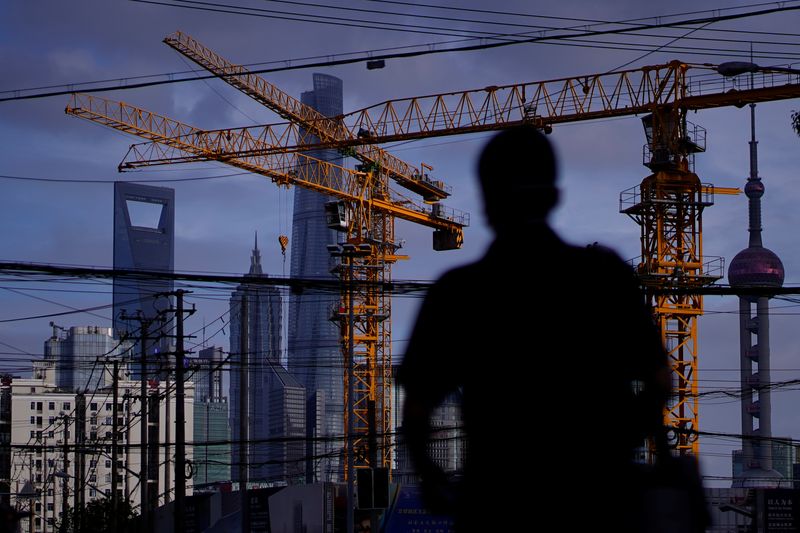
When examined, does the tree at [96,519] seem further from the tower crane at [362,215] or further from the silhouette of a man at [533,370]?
the silhouette of a man at [533,370]

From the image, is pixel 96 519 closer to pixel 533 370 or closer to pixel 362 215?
pixel 362 215

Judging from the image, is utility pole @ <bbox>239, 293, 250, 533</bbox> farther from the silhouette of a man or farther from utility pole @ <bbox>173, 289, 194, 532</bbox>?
the silhouette of a man

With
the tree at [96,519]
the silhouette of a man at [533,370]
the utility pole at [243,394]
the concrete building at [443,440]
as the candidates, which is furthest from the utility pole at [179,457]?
the silhouette of a man at [533,370]

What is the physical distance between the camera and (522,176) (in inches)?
150

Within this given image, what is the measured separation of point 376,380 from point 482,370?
84.6 metres

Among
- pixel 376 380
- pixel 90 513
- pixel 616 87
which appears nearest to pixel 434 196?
pixel 376 380

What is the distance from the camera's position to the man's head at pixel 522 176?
3.80 metres

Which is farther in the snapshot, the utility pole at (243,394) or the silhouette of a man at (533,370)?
the utility pole at (243,394)

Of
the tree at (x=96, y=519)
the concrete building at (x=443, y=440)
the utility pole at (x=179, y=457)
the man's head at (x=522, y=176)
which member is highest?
the man's head at (x=522, y=176)

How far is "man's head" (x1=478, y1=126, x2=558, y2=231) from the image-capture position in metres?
3.80

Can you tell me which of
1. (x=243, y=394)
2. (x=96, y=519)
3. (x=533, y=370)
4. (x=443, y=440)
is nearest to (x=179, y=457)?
(x=243, y=394)

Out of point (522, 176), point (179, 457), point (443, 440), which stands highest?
point (522, 176)

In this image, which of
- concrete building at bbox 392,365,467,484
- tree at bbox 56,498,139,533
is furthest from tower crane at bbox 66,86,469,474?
concrete building at bbox 392,365,467,484

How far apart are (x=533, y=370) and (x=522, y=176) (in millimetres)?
617
